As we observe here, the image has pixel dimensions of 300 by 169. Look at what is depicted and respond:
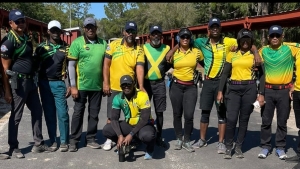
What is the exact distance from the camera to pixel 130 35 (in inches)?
177

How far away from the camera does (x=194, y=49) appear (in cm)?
465

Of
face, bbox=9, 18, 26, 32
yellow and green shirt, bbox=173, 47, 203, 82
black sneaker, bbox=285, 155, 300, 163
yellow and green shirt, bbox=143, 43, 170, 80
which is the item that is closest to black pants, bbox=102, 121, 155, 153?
yellow and green shirt, bbox=143, 43, 170, 80

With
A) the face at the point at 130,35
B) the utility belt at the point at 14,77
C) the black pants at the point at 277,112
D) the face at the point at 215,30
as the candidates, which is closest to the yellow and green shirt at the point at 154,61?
the face at the point at 130,35

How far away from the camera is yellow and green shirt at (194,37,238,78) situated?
457cm

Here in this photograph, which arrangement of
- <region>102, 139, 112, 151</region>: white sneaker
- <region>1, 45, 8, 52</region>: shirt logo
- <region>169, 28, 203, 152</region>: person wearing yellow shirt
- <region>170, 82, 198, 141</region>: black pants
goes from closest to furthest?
<region>1, 45, 8, 52</region>: shirt logo, <region>169, 28, 203, 152</region>: person wearing yellow shirt, <region>170, 82, 198, 141</region>: black pants, <region>102, 139, 112, 151</region>: white sneaker

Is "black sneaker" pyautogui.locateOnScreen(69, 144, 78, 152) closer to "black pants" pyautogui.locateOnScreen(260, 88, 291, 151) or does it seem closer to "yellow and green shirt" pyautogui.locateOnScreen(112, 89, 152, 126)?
"yellow and green shirt" pyautogui.locateOnScreen(112, 89, 152, 126)

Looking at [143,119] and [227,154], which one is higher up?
[143,119]

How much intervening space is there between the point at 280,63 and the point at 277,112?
0.71 m

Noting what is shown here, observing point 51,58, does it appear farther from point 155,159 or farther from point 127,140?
point 155,159

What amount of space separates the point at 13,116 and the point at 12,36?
1.05 meters

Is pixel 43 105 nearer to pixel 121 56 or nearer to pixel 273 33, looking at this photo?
pixel 121 56

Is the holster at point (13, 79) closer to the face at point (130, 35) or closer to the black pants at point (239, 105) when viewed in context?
the face at point (130, 35)

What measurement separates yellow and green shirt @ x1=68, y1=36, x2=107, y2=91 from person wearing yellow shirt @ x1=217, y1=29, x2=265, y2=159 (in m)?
1.71

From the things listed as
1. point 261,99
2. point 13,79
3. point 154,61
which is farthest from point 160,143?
point 13,79
